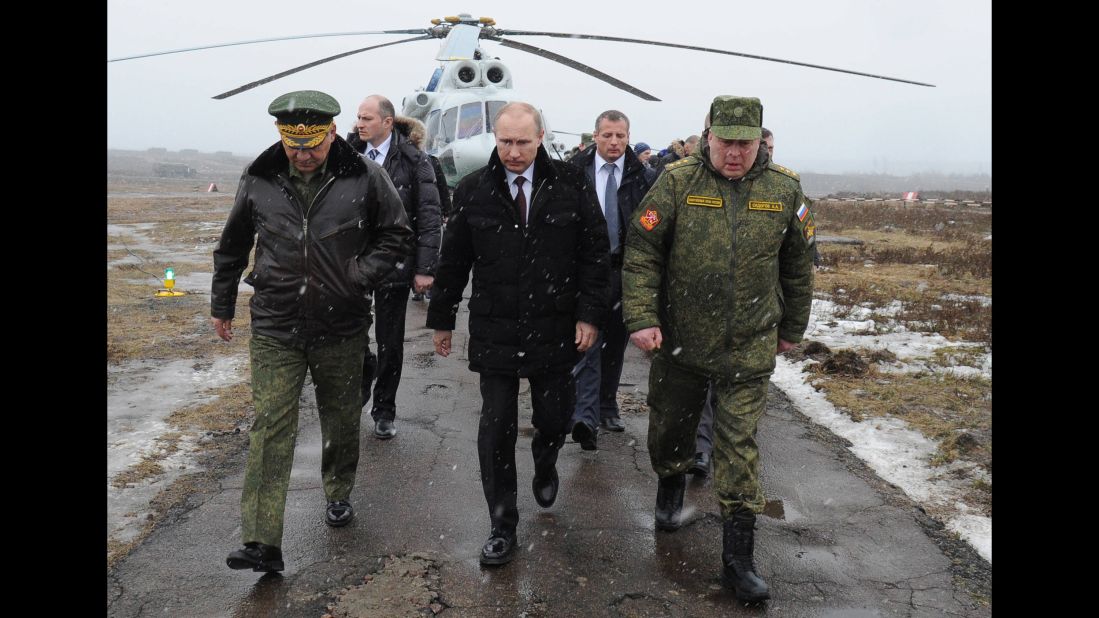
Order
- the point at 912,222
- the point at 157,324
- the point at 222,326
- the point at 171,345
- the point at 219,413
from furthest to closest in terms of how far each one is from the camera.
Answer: the point at 912,222, the point at 157,324, the point at 171,345, the point at 219,413, the point at 222,326

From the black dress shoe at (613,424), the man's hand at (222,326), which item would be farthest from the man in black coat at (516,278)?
the black dress shoe at (613,424)

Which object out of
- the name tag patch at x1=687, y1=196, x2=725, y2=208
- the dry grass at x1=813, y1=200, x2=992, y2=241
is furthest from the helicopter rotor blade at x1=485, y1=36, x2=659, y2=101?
the dry grass at x1=813, y1=200, x2=992, y2=241

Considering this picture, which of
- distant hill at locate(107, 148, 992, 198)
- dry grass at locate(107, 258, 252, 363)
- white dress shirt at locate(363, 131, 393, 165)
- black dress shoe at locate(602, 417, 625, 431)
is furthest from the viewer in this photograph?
distant hill at locate(107, 148, 992, 198)

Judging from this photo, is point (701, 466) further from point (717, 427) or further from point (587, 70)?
point (587, 70)

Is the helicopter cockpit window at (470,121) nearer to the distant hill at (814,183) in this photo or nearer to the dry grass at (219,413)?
the dry grass at (219,413)

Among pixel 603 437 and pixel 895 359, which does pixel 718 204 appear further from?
pixel 895 359

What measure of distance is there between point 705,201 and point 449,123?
11171 millimetres

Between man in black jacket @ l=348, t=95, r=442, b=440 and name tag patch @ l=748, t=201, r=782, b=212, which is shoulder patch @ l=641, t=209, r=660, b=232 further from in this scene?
man in black jacket @ l=348, t=95, r=442, b=440

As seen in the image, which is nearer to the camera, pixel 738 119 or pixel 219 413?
pixel 738 119

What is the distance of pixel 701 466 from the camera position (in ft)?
16.4

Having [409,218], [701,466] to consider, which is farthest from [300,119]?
[701,466]

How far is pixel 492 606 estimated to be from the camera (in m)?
3.45

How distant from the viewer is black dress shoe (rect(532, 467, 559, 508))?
438 centimetres

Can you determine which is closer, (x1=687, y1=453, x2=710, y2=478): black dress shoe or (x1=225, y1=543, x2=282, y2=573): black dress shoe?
(x1=225, y1=543, x2=282, y2=573): black dress shoe
